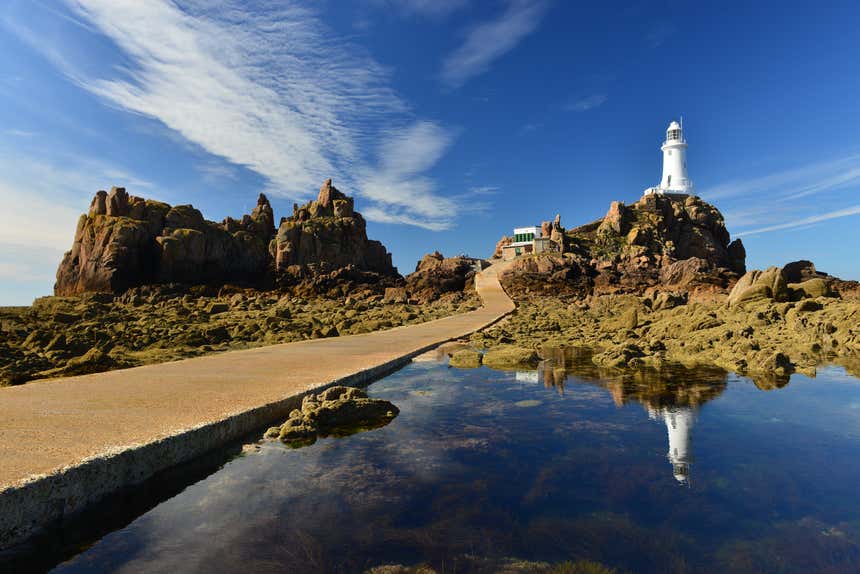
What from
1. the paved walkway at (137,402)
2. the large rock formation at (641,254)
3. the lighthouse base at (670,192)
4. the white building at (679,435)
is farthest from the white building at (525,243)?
the white building at (679,435)

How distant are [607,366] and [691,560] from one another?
7.82 m

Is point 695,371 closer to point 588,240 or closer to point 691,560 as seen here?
point 691,560

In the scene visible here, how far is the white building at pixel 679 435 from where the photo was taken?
4.34 metres

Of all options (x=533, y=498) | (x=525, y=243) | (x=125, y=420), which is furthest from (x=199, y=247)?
(x=533, y=498)

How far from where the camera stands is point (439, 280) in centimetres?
5047

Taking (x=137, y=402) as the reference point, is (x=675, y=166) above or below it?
above

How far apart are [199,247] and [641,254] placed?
5356 centimetres

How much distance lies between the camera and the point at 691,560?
2.87 metres

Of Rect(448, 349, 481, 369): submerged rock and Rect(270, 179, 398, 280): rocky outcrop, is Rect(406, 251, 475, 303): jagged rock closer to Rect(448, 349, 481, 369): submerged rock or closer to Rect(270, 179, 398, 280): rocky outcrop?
Rect(270, 179, 398, 280): rocky outcrop

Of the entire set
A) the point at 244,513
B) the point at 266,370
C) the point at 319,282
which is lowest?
the point at 244,513

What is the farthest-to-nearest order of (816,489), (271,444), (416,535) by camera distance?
(271,444) → (816,489) → (416,535)

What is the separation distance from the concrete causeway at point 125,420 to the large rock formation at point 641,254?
38162 mm

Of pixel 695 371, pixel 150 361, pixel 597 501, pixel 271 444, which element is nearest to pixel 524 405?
pixel 597 501

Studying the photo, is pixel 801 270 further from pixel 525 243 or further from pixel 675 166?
pixel 675 166
